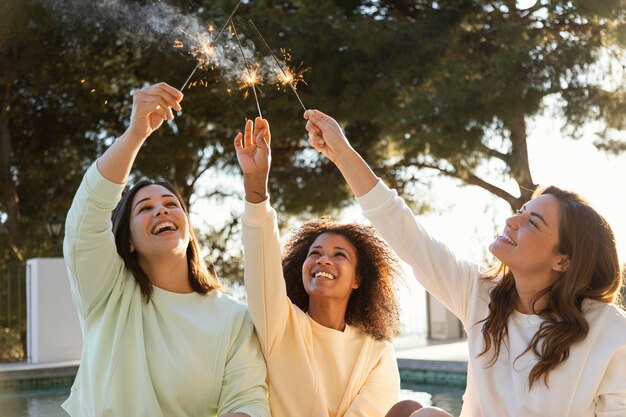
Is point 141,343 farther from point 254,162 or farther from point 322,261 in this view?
point 322,261

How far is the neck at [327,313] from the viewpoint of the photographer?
2.94 m

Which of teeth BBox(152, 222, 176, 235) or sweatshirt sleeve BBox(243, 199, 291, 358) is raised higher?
teeth BBox(152, 222, 176, 235)

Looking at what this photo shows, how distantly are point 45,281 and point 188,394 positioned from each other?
Result: 637 centimetres

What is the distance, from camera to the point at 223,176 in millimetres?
11117

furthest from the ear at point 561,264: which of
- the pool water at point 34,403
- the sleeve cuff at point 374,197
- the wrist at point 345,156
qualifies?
the pool water at point 34,403

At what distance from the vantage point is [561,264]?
2.58 metres

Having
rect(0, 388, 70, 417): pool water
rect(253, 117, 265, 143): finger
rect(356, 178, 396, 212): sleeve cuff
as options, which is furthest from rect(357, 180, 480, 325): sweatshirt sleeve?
rect(0, 388, 70, 417): pool water

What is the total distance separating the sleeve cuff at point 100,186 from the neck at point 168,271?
0.30 metres

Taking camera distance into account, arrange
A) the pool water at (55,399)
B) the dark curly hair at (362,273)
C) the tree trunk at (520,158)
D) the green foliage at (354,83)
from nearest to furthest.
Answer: the dark curly hair at (362,273)
the pool water at (55,399)
the green foliage at (354,83)
the tree trunk at (520,158)

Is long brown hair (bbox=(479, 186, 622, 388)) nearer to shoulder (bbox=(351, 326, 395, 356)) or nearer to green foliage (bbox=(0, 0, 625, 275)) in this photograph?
shoulder (bbox=(351, 326, 395, 356))

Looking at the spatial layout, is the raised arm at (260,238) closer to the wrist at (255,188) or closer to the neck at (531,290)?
the wrist at (255,188)

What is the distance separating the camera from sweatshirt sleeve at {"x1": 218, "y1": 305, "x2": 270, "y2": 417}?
252 cm

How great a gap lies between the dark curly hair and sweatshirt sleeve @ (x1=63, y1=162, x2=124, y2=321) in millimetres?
762

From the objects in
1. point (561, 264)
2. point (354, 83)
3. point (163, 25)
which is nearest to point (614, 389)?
point (561, 264)
